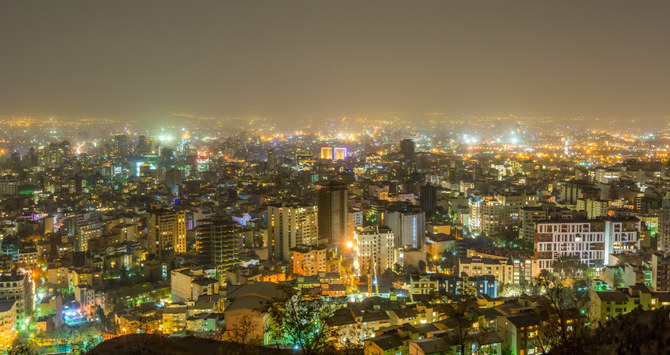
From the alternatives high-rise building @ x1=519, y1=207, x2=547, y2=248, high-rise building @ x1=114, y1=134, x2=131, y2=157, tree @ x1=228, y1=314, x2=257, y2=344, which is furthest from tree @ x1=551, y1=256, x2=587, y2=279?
high-rise building @ x1=114, y1=134, x2=131, y2=157

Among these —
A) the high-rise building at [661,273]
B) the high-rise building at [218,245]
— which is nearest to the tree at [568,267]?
the high-rise building at [661,273]

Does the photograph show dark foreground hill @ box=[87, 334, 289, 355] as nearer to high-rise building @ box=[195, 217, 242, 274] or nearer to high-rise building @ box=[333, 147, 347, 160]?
high-rise building @ box=[195, 217, 242, 274]

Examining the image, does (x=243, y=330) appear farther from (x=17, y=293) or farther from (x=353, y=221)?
(x=353, y=221)

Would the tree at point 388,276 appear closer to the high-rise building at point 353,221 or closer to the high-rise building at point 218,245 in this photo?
the high-rise building at point 353,221

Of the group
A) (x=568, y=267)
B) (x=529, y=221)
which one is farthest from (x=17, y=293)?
(x=529, y=221)

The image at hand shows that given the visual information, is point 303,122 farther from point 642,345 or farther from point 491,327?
point 642,345

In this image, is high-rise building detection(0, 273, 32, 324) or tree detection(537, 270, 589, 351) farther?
high-rise building detection(0, 273, 32, 324)
